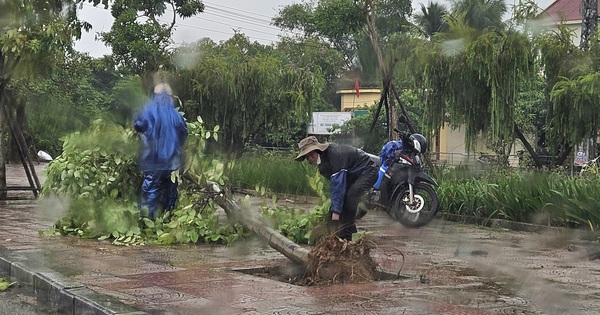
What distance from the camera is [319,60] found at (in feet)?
162

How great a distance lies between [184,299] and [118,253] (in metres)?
2.83

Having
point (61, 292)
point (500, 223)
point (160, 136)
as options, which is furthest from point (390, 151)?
point (61, 292)

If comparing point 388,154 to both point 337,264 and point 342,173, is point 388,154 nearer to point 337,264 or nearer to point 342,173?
point 342,173

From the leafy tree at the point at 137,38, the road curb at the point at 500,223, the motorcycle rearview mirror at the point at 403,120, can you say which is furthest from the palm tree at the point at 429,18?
the road curb at the point at 500,223

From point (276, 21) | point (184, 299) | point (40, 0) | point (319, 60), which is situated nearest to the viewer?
point (184, 299)

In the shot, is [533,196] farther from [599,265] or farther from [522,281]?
[522,281]

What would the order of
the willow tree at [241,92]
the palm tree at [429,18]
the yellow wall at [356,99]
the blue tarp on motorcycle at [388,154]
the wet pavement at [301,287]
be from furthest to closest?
the yellow wall at [356,99]
the palm tree at [429,18]
the willow tree at [241,92]
the blue tarp on motorcycle at [388,154]
the wet pavement at [301,287]

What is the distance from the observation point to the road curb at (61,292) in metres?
5.82

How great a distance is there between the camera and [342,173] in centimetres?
819

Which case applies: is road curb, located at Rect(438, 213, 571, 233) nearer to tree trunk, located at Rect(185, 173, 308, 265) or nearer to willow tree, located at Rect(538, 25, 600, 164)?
willow tree, located at Rect(538, 25, 600, 164)

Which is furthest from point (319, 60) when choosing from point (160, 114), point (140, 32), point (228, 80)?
point (160, 114)

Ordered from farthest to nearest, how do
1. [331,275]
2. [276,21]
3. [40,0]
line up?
1. [276,21]
2. [40,0]
3. [331,275]

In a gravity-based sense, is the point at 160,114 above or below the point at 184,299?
above

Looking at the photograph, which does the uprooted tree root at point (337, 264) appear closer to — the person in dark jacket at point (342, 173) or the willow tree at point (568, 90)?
the person in dark jacket at point (342, 173)
